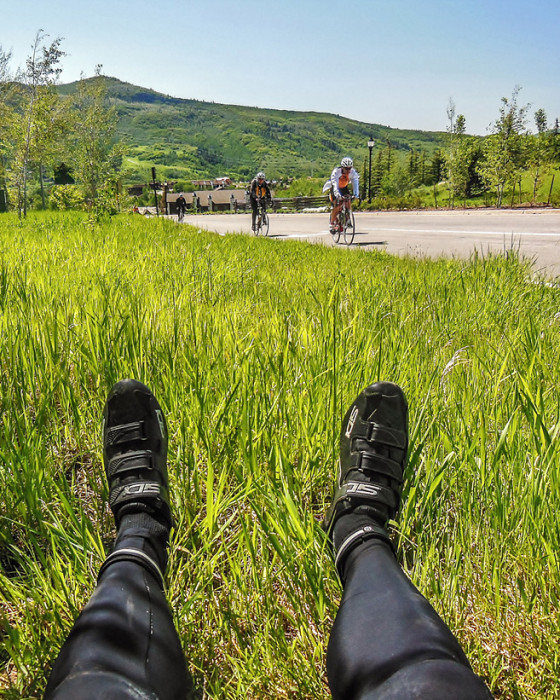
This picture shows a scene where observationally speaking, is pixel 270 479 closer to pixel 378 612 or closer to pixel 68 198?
pixel 378 612

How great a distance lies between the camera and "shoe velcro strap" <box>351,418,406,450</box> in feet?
4.97

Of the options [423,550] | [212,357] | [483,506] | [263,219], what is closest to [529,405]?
[483,506]

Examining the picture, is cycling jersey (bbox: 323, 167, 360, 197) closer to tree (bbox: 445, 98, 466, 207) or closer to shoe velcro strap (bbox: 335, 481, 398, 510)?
shoe velcro strap (bbox: 335, 481, 398, 510)

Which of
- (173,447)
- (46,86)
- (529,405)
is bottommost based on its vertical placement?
(173,447)

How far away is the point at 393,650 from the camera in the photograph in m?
0.88

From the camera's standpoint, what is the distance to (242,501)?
1.44 metres

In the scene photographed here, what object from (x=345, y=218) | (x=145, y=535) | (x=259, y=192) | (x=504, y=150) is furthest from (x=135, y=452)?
(x=504, y=150)

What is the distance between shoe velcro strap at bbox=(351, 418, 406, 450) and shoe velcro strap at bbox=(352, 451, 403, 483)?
2.2 inches

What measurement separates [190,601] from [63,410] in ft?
3.74

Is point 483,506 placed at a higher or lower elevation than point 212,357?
lower

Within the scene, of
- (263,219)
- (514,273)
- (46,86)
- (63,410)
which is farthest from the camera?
(46,86)

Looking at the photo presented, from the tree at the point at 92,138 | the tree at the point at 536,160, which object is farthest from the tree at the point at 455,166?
the tree at the point at 92,138

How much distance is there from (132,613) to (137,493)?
440 mm

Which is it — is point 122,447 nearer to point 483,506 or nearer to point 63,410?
point 63,410
